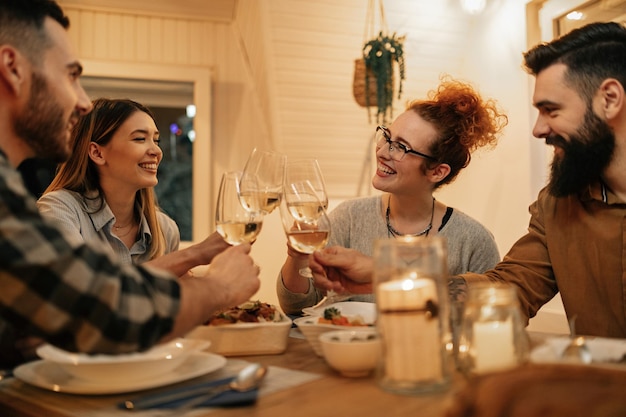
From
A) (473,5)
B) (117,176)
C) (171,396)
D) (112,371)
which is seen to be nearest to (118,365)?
(112,371)

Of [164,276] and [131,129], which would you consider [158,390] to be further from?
[131,129]

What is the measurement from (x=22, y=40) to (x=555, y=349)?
100 centimetres

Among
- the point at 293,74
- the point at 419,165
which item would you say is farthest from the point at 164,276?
the point at 293,74

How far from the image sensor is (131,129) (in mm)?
2137

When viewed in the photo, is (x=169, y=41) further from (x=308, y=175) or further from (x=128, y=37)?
(x=308, y=175)

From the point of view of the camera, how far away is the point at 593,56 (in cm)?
158

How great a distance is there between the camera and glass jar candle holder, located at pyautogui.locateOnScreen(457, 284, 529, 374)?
32.9 inches

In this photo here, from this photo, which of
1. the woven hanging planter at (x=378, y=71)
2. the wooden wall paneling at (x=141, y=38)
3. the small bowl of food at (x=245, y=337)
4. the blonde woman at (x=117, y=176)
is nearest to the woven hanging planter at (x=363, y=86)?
the woven hanging planter at (x=378, y=71)

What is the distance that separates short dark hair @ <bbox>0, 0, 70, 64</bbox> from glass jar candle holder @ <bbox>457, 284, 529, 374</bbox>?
32.1 inches

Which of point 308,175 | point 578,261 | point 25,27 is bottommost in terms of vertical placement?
point 578,261

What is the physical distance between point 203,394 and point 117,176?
150 centimetres

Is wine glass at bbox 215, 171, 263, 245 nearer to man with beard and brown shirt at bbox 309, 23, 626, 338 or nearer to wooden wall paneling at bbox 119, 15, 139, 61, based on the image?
→ man with beard and brown shirt at bbox 309, 23, 626, 338

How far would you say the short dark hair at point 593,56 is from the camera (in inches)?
61.3

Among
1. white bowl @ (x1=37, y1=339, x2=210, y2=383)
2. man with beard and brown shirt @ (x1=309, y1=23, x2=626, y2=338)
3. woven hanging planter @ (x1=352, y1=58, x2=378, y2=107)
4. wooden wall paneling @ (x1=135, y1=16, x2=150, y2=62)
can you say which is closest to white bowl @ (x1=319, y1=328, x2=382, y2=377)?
white bowl @ (x1=37, y1=339, x2=210, y2=383)
